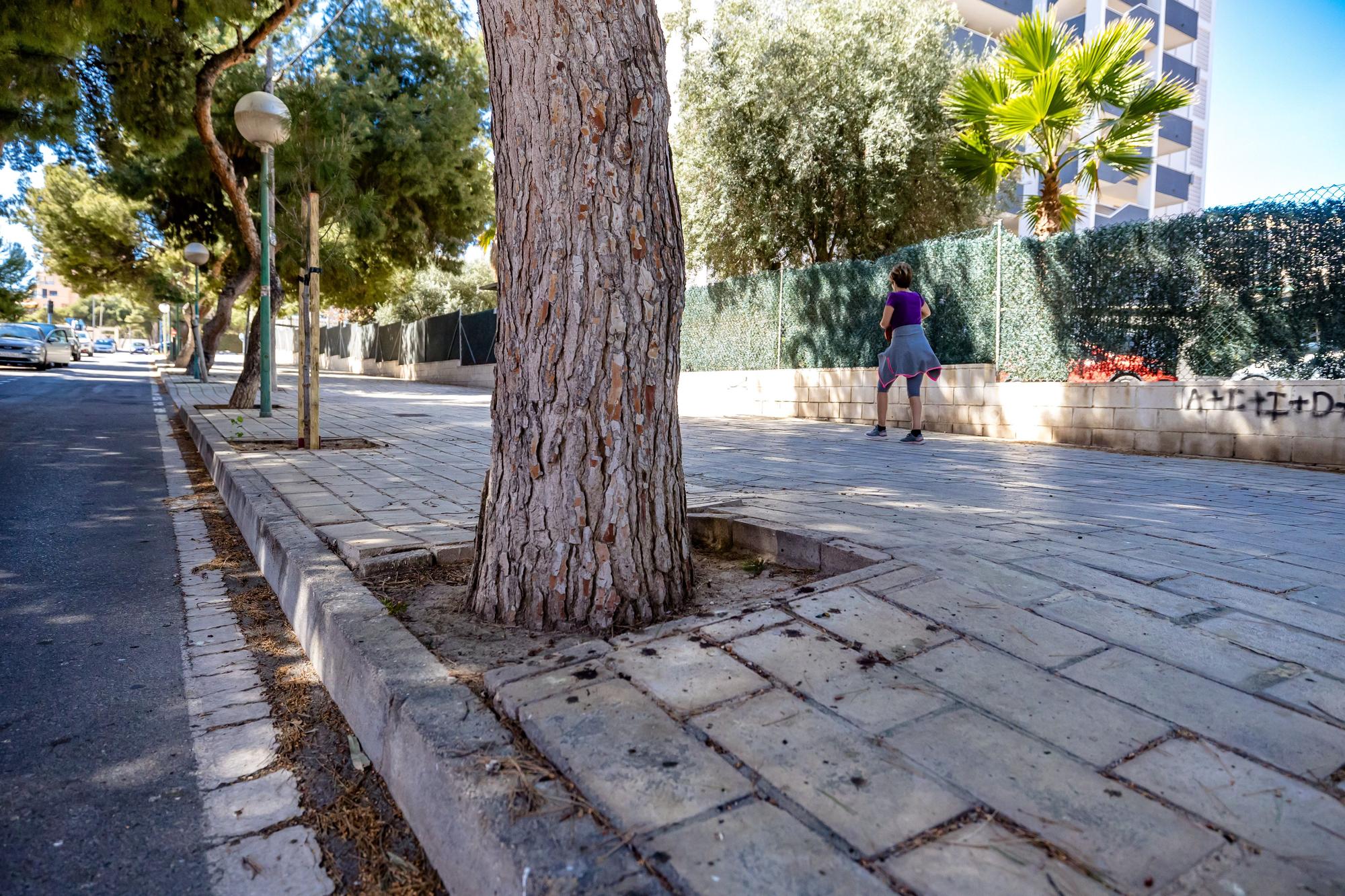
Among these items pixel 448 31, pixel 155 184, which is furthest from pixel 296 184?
pixel 155 184

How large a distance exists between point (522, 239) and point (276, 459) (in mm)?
5143

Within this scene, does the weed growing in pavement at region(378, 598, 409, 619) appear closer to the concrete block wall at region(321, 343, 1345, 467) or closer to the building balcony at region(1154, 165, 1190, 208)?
the concrete block wall at region(321, 343, 1345, 467)

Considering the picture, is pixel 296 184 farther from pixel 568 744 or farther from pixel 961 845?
pixel 961 845

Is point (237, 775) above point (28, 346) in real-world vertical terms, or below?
below

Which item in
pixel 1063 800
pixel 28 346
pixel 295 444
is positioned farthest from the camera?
pixel 28 346

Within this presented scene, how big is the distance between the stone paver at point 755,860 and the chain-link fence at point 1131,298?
827 cm

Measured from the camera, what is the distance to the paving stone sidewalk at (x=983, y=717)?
1.50 meters

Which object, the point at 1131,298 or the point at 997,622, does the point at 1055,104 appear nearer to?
the point at 1131,298

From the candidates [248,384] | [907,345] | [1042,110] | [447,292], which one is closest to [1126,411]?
[907,345]

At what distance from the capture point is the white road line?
1.78 meters

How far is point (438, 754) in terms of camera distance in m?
1.87

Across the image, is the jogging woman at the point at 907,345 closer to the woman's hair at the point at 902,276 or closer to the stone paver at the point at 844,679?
the woman's hair at the point at 902,276

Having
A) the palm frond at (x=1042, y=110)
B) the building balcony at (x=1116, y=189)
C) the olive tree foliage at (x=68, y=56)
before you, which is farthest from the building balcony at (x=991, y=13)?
the olive tree foliage at (x=68, y=56)

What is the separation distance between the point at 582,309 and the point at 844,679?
1350mm
